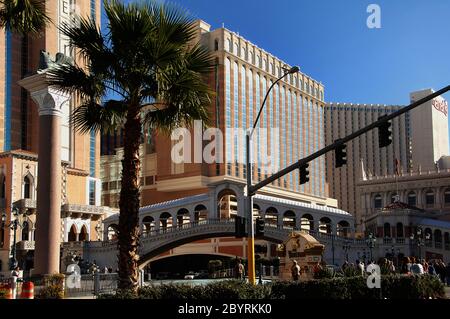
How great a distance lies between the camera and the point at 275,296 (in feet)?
54.3

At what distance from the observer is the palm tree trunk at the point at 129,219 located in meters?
16.2

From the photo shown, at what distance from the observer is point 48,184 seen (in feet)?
115

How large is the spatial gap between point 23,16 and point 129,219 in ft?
21.0

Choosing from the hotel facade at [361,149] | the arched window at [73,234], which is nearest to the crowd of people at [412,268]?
the arched window at [73,234]

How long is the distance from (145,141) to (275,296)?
9856cm

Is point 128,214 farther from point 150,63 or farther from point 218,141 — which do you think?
point 218,141

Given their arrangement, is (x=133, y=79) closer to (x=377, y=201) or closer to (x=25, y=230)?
(x=25, y=230)

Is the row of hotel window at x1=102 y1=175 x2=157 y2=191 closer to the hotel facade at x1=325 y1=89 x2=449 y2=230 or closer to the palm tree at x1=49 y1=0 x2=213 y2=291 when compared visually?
the hotel facade at x1=325 y1=89 x2=449 y2=230

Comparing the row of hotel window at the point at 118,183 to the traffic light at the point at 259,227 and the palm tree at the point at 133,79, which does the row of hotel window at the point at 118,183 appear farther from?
the palm tree at the point at 133,79

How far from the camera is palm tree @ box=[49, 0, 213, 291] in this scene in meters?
16.5

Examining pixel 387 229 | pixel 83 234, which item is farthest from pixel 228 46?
pixel 387 229

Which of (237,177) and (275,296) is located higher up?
(237,177)

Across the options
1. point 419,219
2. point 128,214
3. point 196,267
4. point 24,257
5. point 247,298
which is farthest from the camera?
point 196,267
